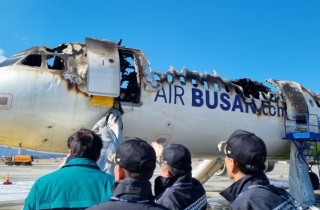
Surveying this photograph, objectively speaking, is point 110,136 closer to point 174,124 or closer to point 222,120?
point 174,124

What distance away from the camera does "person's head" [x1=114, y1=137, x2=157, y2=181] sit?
7.96 ft

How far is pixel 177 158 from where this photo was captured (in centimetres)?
389

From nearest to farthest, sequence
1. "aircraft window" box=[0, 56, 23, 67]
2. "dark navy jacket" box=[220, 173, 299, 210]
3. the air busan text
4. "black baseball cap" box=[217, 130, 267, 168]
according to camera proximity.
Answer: "dark navy jacket" box=[220, 173, 299, 210]
"black baseball cap" box=[217, 130, 267, 168]
"aircraft window" box=[0, 56, 23, 67]
the air busan text

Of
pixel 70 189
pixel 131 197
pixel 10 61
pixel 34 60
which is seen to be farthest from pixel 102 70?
pixel 131 197

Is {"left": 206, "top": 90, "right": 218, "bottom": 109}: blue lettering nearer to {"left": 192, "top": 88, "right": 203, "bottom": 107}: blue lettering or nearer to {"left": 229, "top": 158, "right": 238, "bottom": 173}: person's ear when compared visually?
{"left": 192, "top": 88, "right": 203, "bottom": 107}: blue lettering

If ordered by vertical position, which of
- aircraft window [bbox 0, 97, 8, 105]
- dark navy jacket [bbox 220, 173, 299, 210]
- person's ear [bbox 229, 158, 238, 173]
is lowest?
dark navy jacket [bbox 220, 173, 299, 210]

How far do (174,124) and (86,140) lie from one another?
6661mm

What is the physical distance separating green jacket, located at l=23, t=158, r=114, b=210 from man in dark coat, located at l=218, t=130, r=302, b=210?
1100 mm

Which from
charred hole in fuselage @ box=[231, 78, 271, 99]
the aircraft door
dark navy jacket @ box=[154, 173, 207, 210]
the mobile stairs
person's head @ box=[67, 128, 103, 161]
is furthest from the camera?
charred hole in fuselage @ box=[231, 78, 271, 99]

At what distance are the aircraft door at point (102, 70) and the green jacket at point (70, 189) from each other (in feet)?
18.8

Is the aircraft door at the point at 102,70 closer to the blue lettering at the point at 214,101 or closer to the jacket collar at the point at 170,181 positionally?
the blue lettering at the point at 214,101

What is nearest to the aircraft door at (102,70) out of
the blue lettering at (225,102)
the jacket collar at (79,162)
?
the blue lettering at (225,102)

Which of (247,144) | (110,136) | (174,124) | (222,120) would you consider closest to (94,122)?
(110,136)

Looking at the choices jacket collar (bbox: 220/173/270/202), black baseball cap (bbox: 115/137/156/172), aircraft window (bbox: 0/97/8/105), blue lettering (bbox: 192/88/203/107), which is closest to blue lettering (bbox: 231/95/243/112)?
blue lettering (bbox: 192/88/203/107)
